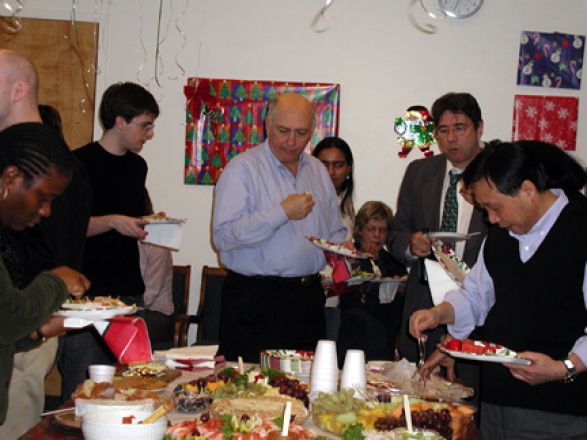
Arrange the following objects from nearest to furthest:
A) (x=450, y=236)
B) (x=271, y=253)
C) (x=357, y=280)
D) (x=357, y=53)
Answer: (x=450, y=236) → (x=271, y=253) → (x=357, y=280) → (x=357, y=53)

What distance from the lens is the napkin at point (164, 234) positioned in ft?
11.5

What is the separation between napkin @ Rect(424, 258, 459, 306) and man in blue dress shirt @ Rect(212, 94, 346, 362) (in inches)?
28.2

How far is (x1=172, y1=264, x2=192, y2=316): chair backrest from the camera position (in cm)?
521

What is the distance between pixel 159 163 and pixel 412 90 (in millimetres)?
1814

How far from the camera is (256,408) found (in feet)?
6.98

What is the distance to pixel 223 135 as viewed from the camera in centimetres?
543

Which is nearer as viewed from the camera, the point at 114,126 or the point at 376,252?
the point at 114,126

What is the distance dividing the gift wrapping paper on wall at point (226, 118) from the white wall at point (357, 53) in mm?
73

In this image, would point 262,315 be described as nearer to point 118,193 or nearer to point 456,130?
point 118,193

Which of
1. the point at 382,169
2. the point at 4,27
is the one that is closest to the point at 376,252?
the point at 382,169

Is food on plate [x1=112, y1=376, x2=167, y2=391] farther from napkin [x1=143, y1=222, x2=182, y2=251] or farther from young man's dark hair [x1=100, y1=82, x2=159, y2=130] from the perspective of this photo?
young man's dark hair [x1=100, y1=82, x2=159, y2=130]

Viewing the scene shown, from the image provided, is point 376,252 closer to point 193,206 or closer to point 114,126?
point 193,206

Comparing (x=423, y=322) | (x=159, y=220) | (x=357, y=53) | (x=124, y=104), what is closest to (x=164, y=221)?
(x=159, y=220)

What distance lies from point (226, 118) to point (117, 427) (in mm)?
3789
